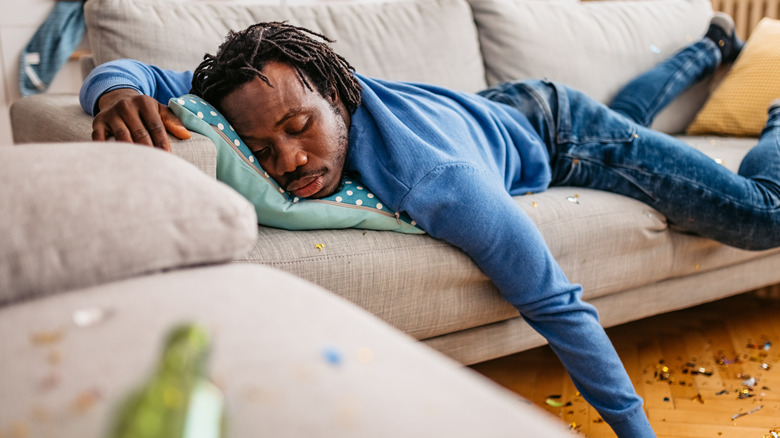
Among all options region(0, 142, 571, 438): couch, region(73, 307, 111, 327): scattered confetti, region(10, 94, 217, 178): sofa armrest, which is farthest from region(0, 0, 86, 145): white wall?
region(73, 307, 111, 327): scattered confetti

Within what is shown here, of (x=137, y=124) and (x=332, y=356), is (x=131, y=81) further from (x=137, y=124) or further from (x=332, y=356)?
(x=332, y=356)

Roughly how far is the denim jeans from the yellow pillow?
0.33 meters

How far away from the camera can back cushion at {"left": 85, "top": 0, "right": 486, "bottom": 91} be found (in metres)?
1.49

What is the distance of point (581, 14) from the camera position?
2217 mm

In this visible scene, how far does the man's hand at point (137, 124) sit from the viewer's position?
1010mm

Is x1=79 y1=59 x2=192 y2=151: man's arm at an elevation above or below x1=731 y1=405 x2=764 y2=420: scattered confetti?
above

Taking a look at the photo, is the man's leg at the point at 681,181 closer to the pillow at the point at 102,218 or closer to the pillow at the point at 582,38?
the pillow at the point at 582,38

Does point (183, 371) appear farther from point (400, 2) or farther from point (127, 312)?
point (400, 2)

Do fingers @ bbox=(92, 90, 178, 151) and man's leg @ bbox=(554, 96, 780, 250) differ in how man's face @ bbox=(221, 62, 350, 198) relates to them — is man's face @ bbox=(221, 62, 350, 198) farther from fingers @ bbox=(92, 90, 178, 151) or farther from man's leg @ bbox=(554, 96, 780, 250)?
Answer: man's leg @ bbox=(554, 96, 780, 250)

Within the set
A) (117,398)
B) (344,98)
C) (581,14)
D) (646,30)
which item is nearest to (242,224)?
(117,398)

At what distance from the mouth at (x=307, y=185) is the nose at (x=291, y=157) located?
0.03m

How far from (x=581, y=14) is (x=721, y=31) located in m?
0.48

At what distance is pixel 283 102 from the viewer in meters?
1.14

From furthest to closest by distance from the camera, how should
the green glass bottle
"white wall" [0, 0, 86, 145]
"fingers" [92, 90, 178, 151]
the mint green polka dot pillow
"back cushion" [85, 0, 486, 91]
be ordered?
1. "white wall" [0, 0, 86, 145]
2. "back cushion" [85, 0, 486, 91]
3. the mint green polka dot pillow
4. "fingers" [92, 90, 178, 151]
5. the green glass bottle
